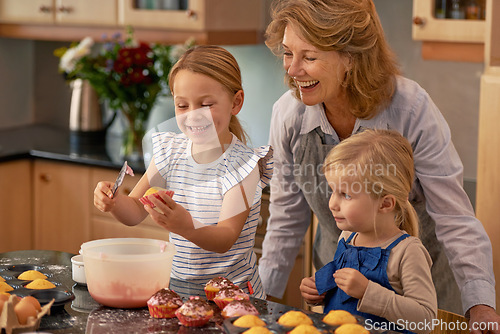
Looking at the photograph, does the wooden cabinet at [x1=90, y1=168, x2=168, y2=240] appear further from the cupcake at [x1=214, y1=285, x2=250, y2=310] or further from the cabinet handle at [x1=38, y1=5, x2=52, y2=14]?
the cupcake at [x1=214, y1=285, x2=250, y2=310]

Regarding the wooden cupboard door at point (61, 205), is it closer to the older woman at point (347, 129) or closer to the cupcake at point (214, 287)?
the older woman at point (347, 129)

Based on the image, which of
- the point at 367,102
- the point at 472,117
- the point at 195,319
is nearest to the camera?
the point at 195,319

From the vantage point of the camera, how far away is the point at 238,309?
110 cm

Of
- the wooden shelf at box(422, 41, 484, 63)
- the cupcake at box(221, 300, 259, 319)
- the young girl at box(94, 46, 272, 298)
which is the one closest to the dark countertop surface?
the wooden shelf at box(422, 41, 484, 63)

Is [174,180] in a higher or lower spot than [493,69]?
lower

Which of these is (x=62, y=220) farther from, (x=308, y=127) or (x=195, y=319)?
(x=195, y=319)

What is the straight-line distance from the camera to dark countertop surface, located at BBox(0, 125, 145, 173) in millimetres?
2789

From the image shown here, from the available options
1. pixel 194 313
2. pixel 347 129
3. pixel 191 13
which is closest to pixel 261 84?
pixel 191 13

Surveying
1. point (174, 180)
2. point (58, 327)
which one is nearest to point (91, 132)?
point (174, 180)

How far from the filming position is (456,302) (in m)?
2.03

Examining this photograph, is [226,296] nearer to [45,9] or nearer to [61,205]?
[61,205]

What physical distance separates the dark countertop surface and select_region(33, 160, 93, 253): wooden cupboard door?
0.04 metres

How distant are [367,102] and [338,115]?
120 mm

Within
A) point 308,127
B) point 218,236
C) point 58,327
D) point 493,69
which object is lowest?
point 58,327
